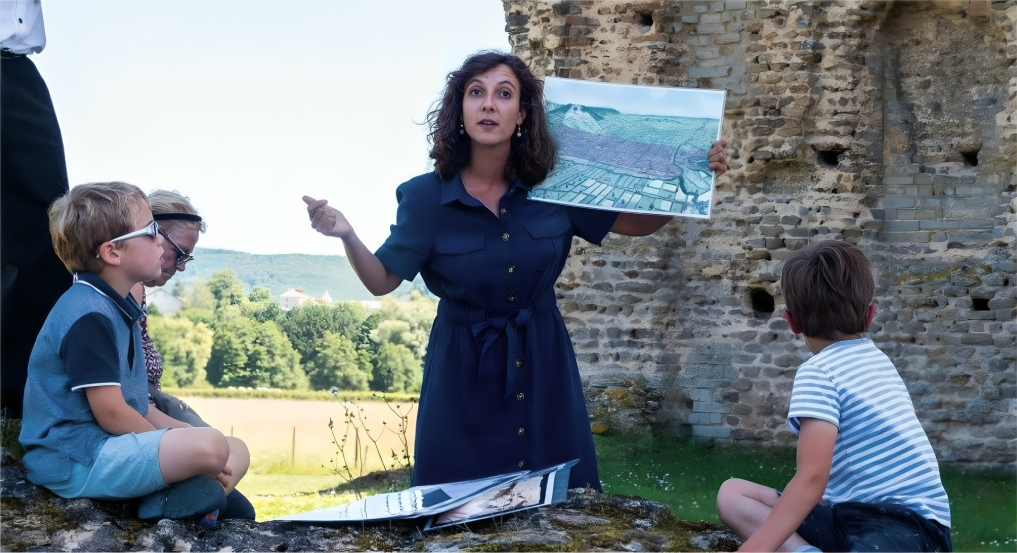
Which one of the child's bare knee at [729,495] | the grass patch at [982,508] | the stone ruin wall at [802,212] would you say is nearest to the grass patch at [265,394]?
the stone ruin wall at [802,212]

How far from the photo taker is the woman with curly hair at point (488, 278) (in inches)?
116

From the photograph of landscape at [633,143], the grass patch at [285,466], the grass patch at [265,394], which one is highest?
the photograph of landscape at [633,143]

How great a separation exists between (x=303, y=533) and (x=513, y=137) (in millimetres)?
1405

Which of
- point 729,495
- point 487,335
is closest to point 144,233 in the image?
point 487,335

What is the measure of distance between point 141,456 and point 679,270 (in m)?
6.66

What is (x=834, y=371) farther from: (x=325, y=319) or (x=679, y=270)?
(x=679, y=270)

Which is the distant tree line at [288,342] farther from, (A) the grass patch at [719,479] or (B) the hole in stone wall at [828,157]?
(B) the hole in stone wall at [828,157]

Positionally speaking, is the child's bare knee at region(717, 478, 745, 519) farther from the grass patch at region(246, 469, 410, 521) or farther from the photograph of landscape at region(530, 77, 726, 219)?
the grass patch at region(246, 469, 410, 521)

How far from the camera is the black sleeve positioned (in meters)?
2.38

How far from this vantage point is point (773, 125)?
8.12 m

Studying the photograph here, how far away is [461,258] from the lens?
2.94 metres

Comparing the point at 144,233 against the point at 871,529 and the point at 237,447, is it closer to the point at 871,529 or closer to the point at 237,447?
the point at 237,447

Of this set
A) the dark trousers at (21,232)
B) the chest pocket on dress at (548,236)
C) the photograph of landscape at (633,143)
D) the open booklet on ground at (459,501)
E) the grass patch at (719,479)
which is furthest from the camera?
the grass patch at (719,479)

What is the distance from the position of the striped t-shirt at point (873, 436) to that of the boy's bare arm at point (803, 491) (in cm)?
6
